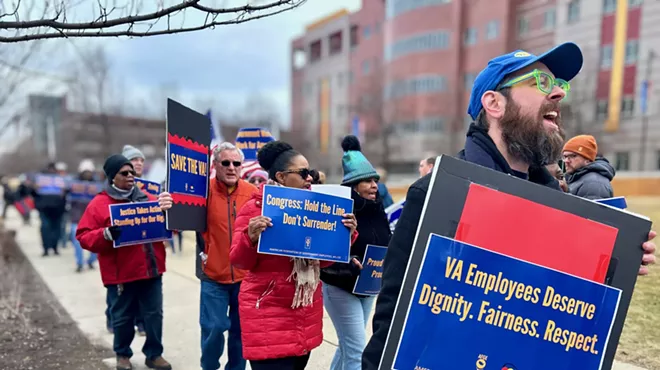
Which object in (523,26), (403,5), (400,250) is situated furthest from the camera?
(403,5)

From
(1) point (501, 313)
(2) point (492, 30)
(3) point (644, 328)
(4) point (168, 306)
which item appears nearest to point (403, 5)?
(2) point (492, 30)

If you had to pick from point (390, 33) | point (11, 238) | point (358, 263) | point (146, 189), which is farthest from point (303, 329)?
point (390, 33)

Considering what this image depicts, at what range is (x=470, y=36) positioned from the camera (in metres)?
41.1

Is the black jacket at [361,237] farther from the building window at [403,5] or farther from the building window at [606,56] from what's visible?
the building window at [403,5]

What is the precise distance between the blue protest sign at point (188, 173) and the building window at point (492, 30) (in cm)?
3864

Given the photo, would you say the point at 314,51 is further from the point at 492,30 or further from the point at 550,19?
the point at 550,19

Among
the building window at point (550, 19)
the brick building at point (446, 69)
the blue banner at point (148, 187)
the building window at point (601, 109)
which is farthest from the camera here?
the building window at point (550, 19)

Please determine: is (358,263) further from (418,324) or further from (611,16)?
(611,16)

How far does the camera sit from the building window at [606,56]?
30.5 m

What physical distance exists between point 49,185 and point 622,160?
3173cm

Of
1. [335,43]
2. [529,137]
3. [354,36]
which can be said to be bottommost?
[529,137]

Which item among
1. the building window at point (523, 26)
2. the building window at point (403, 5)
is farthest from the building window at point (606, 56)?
the building window at point (403, 5)

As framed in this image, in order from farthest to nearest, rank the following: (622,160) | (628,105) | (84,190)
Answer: (622,160)
(628,105)
(84,190)

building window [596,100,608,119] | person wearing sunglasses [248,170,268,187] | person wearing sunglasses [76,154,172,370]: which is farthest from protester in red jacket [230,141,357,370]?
building window [596,100,608,119]
